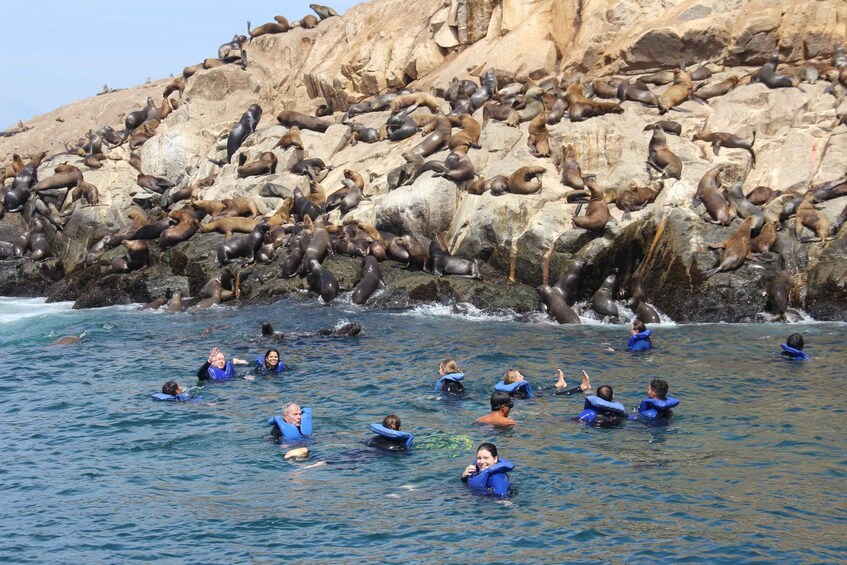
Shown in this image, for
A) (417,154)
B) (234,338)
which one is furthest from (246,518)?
(417,154)

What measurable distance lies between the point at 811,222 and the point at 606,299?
16.1ft

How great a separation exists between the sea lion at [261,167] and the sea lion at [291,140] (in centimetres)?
78

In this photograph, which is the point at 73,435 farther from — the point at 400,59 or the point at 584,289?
the point at 400,59

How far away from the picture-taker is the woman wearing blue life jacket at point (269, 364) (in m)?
16.5

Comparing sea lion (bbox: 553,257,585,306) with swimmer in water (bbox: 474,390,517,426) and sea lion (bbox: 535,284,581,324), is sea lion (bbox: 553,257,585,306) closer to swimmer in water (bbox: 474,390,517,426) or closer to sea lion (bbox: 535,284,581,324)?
sea lion (bbox: 535,284,581,324)

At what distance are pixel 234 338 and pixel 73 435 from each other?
639 centimetres

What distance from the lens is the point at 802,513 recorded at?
9.88 metres

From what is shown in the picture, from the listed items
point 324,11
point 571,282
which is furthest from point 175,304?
point 324,11

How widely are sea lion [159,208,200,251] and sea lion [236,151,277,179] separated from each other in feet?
12.7

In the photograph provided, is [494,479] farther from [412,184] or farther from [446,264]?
[412,184]

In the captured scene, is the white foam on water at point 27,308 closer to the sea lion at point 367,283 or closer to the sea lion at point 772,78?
the sea lion at point 367,283

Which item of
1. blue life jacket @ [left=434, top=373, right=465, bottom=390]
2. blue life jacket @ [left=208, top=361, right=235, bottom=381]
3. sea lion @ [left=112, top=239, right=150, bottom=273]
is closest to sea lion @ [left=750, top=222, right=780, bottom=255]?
blue life jacket @ [left=434, top=373, right=465, bottom=390]

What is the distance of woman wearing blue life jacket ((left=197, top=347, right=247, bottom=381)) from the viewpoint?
16250mm

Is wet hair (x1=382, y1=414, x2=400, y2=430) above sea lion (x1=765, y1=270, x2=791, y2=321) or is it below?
below
